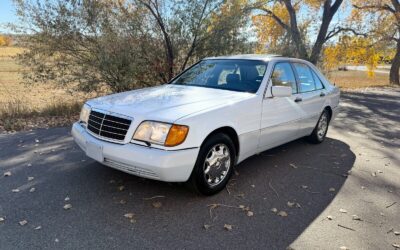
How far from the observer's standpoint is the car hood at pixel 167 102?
3.37 metres

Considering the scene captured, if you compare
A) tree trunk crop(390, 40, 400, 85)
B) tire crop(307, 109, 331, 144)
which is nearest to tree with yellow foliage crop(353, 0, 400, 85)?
tree trunk crop(390, 40, 400, 85)

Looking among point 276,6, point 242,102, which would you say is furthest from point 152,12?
point 276,6

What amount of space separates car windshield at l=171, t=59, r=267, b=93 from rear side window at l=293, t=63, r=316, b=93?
3.05 feet

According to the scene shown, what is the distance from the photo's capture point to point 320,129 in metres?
6.11

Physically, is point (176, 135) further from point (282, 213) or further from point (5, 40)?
point (5, 40)

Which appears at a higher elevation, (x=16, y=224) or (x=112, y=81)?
(x=112, y=81)

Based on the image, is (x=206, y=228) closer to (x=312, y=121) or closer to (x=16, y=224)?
(x=16, y=224)

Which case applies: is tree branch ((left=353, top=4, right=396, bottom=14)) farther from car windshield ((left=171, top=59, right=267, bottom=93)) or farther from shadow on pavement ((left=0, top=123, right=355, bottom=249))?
car windshield ((left=171, top=59, right=267, bottom=93))

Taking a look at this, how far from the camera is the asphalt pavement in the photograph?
2918mm

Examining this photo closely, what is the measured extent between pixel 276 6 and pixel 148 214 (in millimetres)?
20037

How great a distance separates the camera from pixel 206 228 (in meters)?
3.10

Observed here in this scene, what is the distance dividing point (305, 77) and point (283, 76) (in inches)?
33.2

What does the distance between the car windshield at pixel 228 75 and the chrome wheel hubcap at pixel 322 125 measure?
209 centimetres

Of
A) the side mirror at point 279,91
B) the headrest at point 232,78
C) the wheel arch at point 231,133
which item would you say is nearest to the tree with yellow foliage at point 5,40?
the headrest at point 232,78
